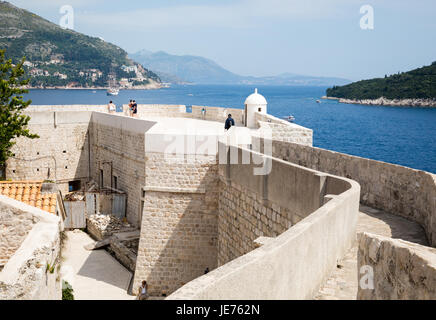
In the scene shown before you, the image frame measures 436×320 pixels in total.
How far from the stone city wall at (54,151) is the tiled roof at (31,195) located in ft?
42.3

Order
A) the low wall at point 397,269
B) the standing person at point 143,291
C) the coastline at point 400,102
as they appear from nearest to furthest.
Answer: the low wall at point 397,269
the standing person at point 143,291
the coastline at point 400,102

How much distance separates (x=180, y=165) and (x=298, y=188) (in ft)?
19.9

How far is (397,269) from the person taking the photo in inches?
134

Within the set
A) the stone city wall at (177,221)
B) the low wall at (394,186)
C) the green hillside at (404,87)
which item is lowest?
the stone city wall at (177,221)

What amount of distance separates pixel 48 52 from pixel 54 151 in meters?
159

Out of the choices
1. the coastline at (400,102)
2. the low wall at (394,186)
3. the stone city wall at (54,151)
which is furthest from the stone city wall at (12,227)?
the coastline at (400,102)

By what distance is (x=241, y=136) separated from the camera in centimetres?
1315

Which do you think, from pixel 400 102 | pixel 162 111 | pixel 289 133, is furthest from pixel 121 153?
pixel 400 102

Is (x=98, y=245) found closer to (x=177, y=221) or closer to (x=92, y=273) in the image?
(x=92, y=273)

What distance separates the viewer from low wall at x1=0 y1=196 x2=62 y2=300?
4703 millimetres

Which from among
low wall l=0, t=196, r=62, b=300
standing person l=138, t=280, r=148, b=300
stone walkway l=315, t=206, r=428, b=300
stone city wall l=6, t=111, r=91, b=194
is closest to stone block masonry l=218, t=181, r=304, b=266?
stone walkway l=315, t=206, r=428, b=300

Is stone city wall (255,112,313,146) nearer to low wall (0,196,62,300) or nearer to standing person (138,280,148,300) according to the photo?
standing person (138,280,148,300)

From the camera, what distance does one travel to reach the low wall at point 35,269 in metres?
→ 4.70

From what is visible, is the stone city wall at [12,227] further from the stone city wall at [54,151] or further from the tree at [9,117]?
the stone city wall at [54,151]
